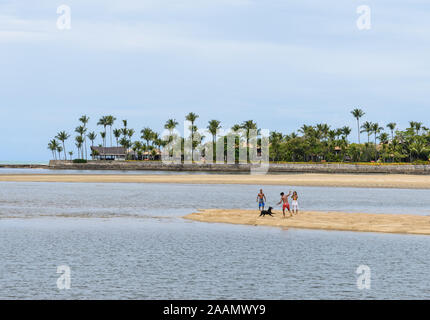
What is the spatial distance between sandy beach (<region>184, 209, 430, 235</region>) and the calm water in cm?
171

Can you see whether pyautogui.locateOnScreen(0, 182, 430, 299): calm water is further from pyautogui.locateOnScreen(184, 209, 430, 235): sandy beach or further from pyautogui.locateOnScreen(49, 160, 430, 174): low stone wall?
pyautogui.locateOnScreen(49, 160, 430, 174): low stone wall

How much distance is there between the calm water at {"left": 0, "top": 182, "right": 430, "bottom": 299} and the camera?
21.4 m

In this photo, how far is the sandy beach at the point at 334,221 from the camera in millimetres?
Answer: 36938

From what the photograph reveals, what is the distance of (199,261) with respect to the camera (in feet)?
89.3

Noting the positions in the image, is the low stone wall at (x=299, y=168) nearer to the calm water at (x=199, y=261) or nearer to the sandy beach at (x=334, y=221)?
the sandy beach at (x=334, y=221)

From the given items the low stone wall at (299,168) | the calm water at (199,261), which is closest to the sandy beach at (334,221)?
the calm water at (199,261)

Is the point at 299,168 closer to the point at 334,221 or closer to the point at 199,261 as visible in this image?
the point at 334,221

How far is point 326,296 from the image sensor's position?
20578 millimetres

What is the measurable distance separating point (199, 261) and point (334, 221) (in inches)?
664

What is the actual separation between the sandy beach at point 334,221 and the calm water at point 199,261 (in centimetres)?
171

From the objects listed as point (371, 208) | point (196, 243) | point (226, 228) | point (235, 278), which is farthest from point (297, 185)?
point (235, 278)

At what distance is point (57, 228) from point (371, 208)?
3139 centimetres

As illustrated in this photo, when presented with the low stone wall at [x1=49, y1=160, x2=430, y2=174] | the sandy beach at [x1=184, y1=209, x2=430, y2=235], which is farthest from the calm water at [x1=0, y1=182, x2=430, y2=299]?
the low stone wall at [x1=49, y1=160, x2=430, y2=174]
